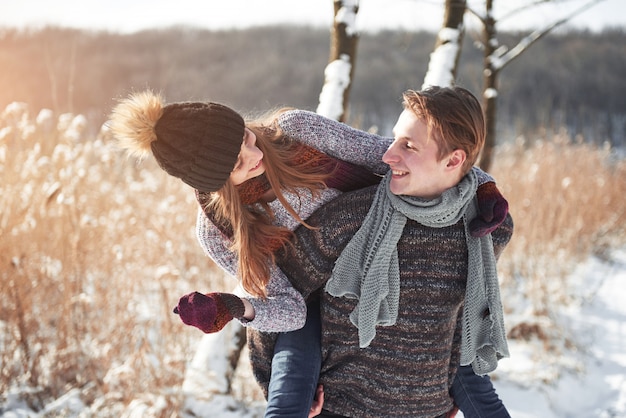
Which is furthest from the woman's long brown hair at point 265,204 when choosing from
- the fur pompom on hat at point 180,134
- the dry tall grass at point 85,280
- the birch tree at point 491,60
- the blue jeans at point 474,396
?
the birch tree at point 491,60

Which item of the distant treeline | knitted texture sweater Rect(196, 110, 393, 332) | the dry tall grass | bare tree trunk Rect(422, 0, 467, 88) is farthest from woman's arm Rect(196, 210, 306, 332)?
the distant treeline

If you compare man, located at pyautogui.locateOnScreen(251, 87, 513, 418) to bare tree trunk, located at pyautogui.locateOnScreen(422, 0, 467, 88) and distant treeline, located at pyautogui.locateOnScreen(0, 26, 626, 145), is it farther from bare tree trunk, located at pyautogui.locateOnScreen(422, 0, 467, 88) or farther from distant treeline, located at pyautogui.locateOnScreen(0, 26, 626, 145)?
distant treeline, located at pyautogui.locateOnScreen(0, 26, 626, 145)

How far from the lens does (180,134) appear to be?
1283mm

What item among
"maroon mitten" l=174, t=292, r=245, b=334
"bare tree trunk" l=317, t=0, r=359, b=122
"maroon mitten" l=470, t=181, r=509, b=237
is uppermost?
"bare tree trunk" l=317, t=0, r=359, b=122

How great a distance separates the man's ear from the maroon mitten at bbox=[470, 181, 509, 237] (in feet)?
0.43

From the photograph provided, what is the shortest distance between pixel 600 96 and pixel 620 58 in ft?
17.6

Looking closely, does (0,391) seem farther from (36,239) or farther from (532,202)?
(532,202)

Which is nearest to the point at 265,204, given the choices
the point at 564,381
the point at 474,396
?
the point at 474,396

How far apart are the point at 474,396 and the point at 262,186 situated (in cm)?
90

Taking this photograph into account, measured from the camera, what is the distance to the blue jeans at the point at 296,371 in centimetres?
144

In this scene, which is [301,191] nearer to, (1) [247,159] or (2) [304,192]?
(2) [304,192]

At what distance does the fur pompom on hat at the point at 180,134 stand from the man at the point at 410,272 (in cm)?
37

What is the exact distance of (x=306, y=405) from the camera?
1.46m

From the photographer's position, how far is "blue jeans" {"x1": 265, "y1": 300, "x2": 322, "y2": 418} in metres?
1.44
